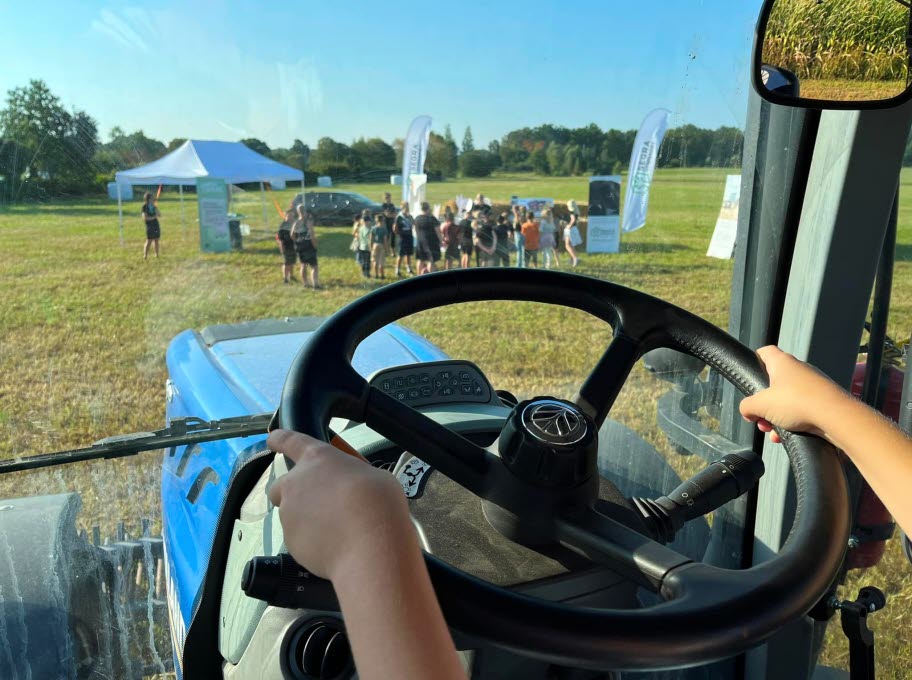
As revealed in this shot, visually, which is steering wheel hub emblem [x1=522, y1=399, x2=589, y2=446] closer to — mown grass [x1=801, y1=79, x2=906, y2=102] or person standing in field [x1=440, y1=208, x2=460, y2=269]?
person standing in field [x1=440, y1=208, x2=460, y2=269]

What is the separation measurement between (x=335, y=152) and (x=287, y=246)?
0.58 feet

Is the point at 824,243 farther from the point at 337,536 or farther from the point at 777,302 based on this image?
the point at 337,536

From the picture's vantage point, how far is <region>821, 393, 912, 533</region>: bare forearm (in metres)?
0.97

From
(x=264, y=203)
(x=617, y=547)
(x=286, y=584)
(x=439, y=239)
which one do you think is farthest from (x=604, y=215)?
(x=286, y=584)

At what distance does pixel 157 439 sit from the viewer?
1319 mm

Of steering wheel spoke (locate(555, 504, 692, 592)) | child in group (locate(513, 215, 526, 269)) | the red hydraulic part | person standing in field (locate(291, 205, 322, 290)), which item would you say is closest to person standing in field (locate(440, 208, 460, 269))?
child in group (locate(513, 215, 526, 269))

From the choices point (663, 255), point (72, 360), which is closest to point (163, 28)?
point (72, 360)

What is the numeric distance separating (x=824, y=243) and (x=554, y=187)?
1.68 feet

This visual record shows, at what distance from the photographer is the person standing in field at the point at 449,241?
150 centimetres

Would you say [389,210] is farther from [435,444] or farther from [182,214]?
[435,444]

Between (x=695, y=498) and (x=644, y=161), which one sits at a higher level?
(x=644, y=161)

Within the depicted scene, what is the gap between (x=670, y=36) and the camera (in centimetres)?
142

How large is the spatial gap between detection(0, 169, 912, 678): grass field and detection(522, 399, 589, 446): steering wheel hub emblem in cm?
51

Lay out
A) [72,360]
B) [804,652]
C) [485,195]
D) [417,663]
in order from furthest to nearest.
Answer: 1. [804,652]
2. [485,195]
3. [72,360]
4. [417,663]
